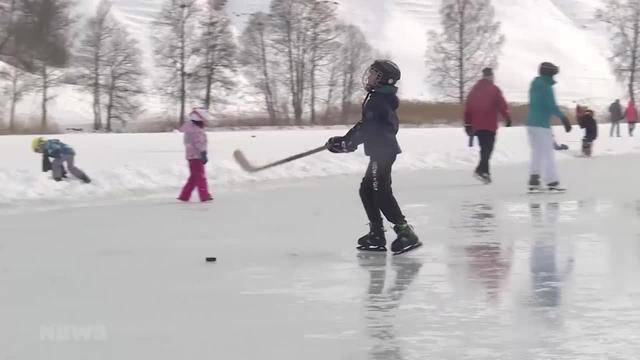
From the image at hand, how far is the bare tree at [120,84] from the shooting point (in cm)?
6575

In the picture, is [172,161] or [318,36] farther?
[318,36]

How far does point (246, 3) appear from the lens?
426 ft

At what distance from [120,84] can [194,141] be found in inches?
2196

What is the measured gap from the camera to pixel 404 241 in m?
7.77

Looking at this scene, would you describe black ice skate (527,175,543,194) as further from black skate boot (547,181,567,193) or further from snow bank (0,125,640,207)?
snow bank (0,125,640,207)

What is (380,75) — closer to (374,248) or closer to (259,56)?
(374,248)

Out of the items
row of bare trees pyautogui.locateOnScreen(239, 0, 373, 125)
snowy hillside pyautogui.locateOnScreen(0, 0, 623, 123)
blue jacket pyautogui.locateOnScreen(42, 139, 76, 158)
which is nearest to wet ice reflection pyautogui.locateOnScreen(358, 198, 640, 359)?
blue jacket pyautogui.locateOnScreen(42, 139, 76, 158)

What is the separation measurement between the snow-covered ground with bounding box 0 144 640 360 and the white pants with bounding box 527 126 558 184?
70 cm

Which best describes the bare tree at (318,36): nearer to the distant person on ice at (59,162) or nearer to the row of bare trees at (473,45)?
the row of bare trees at (473,45)

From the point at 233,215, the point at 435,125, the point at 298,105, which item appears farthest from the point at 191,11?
the point at 233,215

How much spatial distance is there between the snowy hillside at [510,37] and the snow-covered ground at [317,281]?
95294mm

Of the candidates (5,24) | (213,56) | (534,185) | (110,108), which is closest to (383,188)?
(534,185)

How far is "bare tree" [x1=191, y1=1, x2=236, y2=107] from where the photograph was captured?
2598 inches

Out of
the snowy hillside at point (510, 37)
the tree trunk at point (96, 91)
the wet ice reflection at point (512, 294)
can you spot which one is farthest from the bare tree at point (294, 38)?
the wet ice reflection at point (512, 294)
